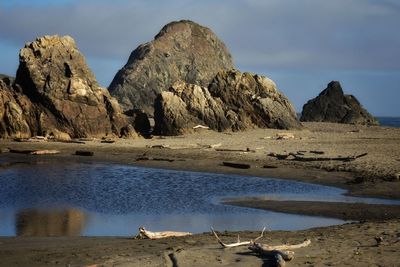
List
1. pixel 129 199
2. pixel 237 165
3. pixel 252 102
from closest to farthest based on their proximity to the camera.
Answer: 1. pixel 129 199
2. pixel 237 165
3. pixel 252 102

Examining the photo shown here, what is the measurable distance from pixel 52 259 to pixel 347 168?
16.2 m

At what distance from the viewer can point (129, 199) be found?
18.9m

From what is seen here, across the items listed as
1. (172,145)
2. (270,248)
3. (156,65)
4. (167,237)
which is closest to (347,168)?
(172,145)

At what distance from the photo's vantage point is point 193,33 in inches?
3366

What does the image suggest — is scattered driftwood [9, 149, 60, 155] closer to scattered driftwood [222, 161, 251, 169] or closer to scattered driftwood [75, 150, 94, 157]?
scattered driftwood [75, 150, 94, 157]

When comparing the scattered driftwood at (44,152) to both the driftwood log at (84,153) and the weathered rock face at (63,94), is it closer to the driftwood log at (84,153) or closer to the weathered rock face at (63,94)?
the driftwood log at (84,153)

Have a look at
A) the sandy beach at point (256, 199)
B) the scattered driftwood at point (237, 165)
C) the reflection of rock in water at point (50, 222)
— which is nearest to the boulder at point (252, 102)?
the sandy beach at point (256, 199)

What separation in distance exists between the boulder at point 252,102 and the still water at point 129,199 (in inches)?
633

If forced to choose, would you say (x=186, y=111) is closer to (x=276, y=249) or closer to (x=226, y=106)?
(x=226, y=106)

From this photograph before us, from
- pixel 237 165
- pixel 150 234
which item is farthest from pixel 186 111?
pixel 150 234

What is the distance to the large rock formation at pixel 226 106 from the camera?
39.7 meters

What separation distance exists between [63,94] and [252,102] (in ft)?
41.2

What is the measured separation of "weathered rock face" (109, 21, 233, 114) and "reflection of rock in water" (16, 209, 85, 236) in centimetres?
5639

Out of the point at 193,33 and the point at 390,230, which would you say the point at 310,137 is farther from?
the point at 193,33
